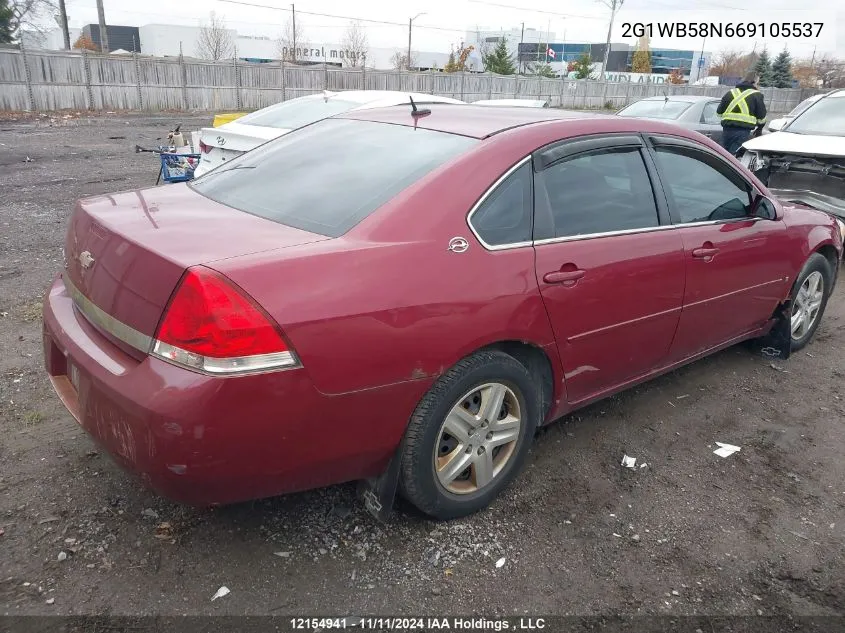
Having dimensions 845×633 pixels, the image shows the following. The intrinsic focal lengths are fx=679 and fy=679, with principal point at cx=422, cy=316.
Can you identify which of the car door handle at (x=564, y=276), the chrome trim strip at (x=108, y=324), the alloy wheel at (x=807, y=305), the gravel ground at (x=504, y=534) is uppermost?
the car door handle at (x=564, y=276)

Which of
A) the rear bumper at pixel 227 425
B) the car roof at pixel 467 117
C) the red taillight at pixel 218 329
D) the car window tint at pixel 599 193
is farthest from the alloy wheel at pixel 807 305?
the red taillight at pixel 218 329

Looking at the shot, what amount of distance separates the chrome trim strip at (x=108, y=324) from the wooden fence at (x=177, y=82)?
2217cm

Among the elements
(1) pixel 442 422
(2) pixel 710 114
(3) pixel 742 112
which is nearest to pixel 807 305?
(1) pixel 442 422

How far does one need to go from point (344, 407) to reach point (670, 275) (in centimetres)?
195

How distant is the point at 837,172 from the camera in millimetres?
7285

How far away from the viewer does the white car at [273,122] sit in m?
7.18

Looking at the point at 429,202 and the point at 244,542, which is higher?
the point at 429,202

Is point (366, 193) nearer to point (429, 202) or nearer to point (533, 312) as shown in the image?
point (429, 202)

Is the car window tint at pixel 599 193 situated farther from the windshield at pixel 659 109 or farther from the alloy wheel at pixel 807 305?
the windshield at pixel 659 109

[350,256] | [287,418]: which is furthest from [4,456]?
[350,256]

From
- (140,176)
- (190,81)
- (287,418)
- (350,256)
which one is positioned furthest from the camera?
(190,81)

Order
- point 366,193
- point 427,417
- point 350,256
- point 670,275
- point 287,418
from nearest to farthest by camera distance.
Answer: point 287,418
point 350,256
point 427,417
point 366,193
point 670,275

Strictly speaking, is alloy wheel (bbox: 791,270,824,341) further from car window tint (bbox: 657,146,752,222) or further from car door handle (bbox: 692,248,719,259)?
car door handle (bbox: 692,248,719,259)

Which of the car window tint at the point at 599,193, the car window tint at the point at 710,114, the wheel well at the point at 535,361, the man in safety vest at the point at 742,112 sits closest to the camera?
the wheel well at the point at 535,361
